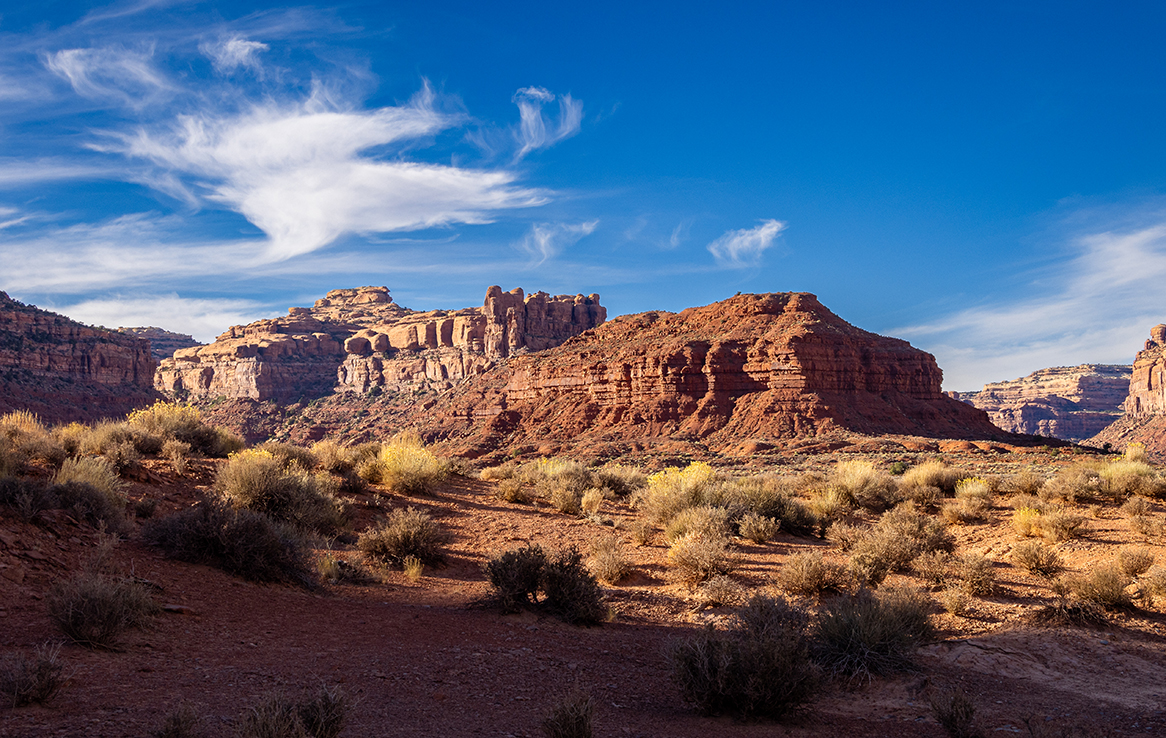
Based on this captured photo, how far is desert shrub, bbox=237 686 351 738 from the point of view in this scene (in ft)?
11.1

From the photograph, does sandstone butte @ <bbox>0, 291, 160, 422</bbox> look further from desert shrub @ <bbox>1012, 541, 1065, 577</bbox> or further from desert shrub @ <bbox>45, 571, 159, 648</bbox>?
desert shrub @ <bbox>1012, 541, 1065, 577</bbox>

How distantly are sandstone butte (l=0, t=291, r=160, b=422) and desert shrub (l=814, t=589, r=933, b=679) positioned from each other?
66442 millimetres

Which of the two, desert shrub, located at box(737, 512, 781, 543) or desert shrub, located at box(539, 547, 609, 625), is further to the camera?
desert shrub, located at box(737, 512, 781, 543)

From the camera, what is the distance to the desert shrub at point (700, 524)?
453 inches

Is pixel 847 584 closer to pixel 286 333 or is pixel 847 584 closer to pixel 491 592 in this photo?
pixel 491 592

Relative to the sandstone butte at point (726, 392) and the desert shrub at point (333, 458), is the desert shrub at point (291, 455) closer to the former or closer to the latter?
the desert shrub at point (333, 458)

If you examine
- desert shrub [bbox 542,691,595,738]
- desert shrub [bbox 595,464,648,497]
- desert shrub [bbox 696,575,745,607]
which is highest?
desert shrub [bbox 595,464,648,497]

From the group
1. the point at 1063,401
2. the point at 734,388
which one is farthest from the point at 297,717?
the point at 1063,401

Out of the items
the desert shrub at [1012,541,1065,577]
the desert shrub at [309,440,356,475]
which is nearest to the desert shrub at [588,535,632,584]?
the desert shrub at [1012,541,1065,577]

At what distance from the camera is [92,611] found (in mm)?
5160

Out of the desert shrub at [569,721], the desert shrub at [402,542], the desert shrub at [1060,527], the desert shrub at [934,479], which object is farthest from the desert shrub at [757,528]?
the desert shrub at [569,721]

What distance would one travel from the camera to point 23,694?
388cm

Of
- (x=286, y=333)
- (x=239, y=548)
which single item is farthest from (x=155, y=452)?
(x=286, y=333)

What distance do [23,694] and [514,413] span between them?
223 ft
